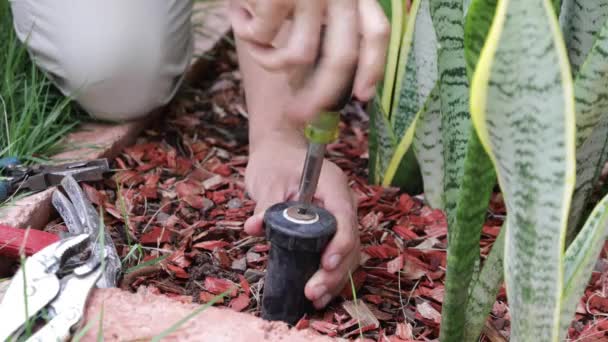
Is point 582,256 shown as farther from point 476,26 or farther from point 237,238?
point 237,238

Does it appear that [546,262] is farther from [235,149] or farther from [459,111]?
[235,149]

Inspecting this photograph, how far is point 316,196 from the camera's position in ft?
3.28

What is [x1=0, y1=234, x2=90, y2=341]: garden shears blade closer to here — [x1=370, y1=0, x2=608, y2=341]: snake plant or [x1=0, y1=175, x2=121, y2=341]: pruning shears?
[x1=0, y1=175, x2=121, y2=341]: pruning shears

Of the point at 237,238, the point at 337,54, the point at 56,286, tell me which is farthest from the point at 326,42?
the point at 237,238

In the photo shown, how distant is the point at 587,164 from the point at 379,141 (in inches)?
14.8

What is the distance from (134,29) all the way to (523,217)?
2.83 feet

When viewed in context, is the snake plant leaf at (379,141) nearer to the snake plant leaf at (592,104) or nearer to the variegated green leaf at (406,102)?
the variegated green leaf at (406,102)

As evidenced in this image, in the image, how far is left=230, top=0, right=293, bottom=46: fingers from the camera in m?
0.64

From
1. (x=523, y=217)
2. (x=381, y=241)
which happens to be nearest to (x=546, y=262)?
(x=523, y=217)

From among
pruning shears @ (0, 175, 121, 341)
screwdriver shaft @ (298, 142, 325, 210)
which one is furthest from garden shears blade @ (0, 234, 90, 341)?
screwdriver shaft @ (298, 142, 325, 210)

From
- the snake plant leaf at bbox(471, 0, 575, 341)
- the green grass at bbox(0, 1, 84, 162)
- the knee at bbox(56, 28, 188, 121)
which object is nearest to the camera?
the snake plant leaf at bbox(471, 0, 575, 341)

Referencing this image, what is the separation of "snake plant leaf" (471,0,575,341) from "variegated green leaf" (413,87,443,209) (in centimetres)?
47

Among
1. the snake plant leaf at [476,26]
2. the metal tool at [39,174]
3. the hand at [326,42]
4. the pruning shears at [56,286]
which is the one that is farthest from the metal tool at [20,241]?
the snake plant leaf at [476,26]

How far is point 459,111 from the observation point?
0.85 meters
